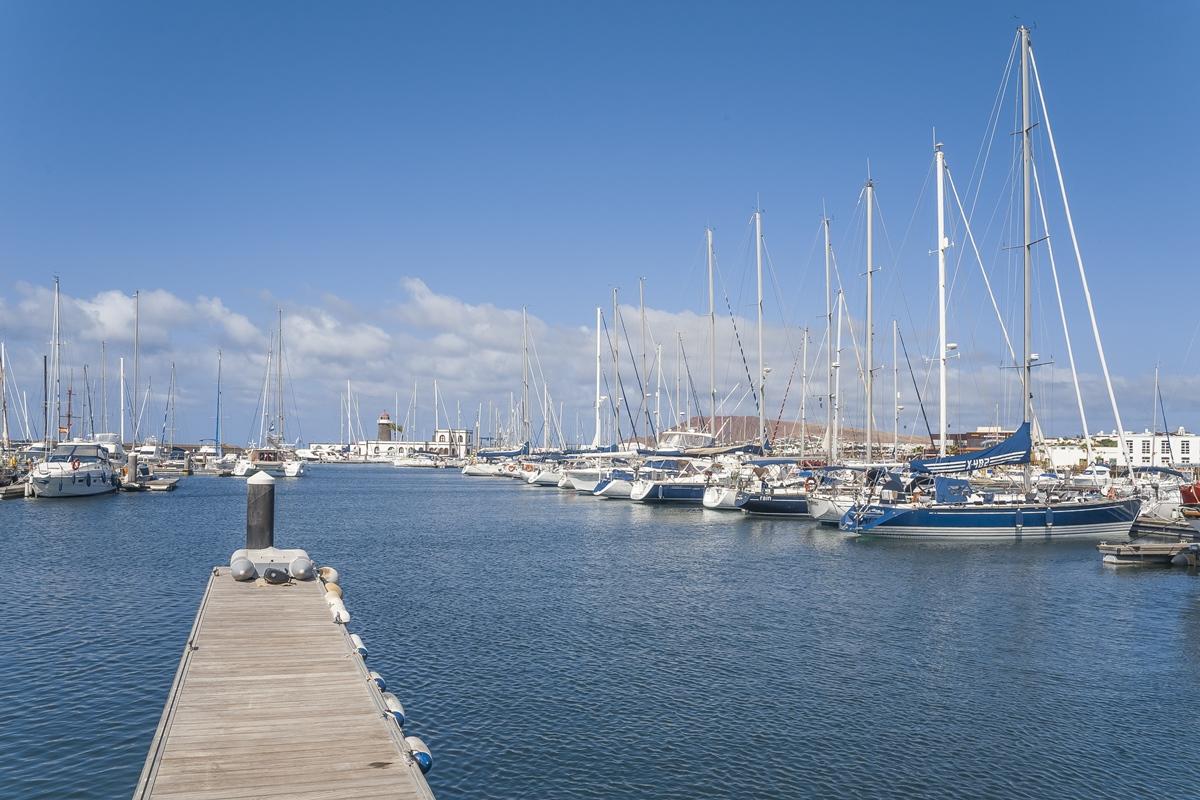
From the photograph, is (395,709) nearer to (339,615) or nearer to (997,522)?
(339,615)

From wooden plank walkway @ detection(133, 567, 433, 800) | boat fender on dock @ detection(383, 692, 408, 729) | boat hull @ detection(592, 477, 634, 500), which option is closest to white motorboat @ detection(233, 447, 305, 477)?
boat hull @ detection(592, 477, 634, 500)

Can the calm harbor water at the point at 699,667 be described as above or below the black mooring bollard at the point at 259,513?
below

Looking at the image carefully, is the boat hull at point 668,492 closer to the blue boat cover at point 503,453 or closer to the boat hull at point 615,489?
the boat hull at point 615,489

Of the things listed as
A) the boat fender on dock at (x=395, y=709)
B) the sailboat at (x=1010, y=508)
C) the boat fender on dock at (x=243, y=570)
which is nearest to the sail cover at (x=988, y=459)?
the sailboat at (x=1010, y=508)

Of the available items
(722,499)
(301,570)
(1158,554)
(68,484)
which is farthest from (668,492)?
(301,570)

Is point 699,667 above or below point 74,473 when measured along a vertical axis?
below

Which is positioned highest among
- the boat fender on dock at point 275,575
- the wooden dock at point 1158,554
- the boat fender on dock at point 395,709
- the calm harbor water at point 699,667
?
the boat fender on dock at point 275,575

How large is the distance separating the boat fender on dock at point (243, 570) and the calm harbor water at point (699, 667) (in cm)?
253

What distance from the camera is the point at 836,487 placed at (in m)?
62.8

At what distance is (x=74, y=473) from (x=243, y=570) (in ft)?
207

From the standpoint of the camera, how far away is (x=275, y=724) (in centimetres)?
1248

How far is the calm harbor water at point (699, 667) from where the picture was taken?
52.3 feet

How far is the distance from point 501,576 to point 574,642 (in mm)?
13123

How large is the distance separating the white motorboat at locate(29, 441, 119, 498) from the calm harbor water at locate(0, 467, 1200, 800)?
29925 millimetres
